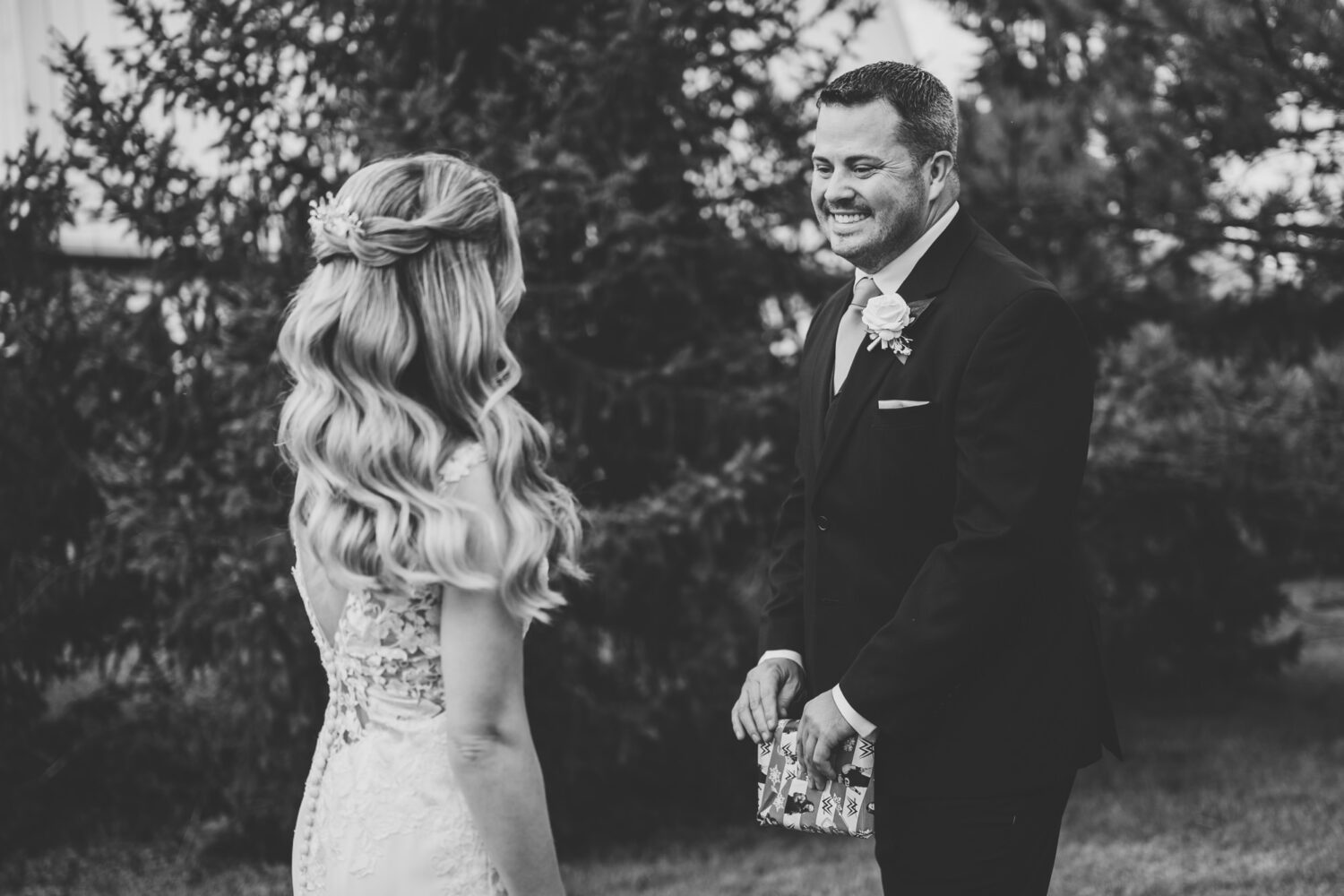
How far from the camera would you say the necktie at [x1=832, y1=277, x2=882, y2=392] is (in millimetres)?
2715

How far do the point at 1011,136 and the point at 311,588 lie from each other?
6112 millimetres

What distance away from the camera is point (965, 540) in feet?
7.57

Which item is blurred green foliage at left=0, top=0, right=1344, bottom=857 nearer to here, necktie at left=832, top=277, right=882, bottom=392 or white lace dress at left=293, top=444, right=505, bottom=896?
necktie at left=832, top=277, right=882, bottom=392

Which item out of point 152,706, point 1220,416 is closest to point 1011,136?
point 1220,416

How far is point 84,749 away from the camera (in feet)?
21.3

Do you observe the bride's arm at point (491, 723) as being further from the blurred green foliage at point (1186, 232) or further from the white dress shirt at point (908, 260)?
the blurred green foliage at point (1186, 232)

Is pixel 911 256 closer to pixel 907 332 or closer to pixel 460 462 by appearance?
pixel 907 332

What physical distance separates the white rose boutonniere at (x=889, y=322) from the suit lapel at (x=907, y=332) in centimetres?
2

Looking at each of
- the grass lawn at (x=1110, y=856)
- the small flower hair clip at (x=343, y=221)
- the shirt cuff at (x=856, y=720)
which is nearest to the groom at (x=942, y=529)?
the shirt cuff at (x=856, y=720)

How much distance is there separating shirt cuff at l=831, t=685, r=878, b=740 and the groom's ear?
1042mm

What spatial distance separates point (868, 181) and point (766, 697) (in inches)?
44.1

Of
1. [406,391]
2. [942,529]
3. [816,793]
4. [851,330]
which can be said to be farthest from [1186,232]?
[406,391]

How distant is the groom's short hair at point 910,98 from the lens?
2529mm

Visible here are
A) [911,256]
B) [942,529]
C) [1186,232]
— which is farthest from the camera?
[1186,232]
